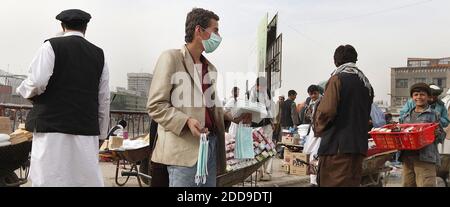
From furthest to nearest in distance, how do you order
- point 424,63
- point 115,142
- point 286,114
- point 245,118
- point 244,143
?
1. point 286,114
2. point 424,63
3. point 115,142
4. point 244,143
5. point 245,118

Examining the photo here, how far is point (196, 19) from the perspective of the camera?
2924mm

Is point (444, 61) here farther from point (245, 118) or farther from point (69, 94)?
point (69, 94)

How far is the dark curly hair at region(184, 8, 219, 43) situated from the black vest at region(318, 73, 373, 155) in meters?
1.48

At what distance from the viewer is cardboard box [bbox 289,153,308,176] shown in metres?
8.72

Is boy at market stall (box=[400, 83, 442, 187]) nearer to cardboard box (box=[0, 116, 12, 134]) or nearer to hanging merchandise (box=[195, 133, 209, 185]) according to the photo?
hanging merchandise (box=[195, 133, 209, 185])

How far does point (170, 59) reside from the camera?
2.81 metres

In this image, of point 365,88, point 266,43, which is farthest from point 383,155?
point 266,43

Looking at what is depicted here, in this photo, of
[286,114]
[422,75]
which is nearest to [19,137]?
[286,114]

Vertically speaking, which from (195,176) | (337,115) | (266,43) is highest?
(266,43)

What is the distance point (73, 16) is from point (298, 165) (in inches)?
249

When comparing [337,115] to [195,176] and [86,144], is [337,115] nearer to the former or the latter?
[195,176]

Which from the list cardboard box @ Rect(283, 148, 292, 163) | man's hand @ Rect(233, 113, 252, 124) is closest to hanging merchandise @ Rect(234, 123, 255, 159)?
man's hand @ Rect(233, 113, 252, 124)

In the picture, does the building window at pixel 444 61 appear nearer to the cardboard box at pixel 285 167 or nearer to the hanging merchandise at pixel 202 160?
the cardboard box at pixel 285 167
